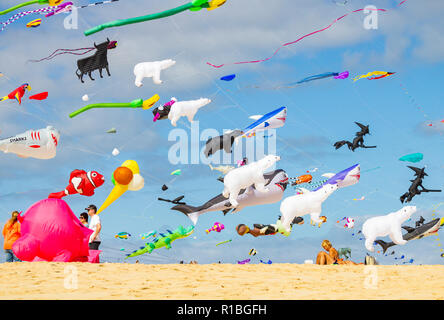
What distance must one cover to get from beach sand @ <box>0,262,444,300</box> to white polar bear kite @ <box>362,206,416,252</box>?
131 centimetres

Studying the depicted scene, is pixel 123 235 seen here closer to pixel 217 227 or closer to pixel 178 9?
pixel 217 227

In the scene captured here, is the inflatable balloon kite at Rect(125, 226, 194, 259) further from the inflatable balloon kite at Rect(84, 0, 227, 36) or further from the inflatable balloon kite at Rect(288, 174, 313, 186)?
the inflatable balloon kite at Rect(84, 0, 227, 36)

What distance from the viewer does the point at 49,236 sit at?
507 inches

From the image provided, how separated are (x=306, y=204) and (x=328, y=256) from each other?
161 cm

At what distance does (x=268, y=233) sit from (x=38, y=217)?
522 cm

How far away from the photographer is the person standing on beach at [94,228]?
1343cm

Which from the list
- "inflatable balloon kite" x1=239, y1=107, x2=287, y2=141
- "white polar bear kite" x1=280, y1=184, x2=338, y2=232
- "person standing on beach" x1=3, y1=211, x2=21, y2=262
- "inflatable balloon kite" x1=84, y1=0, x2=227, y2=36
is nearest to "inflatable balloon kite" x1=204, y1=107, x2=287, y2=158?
"inflatable balloon kite" x1=239, y1=107, x2=287, y2=141

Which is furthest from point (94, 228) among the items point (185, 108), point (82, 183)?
point (185, 108)

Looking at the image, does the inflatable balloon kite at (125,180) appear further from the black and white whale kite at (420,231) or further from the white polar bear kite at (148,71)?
the black and white whale kite at (420,231)

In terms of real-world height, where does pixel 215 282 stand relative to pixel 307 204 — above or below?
below

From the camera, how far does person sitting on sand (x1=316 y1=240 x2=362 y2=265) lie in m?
14.1

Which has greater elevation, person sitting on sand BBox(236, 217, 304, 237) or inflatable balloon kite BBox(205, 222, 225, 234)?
inflatable balloon kite BBox(205, 222, 225, 234)

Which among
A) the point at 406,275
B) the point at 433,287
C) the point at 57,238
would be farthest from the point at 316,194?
the point at 57,238

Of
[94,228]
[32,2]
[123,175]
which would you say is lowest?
[94,228]
